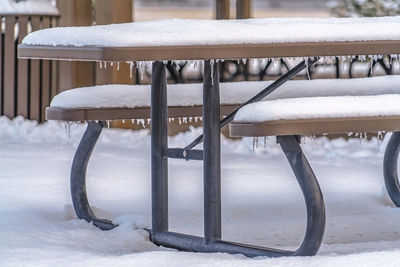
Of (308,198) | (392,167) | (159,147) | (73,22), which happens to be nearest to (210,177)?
(159,147)

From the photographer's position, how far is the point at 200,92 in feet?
14.4

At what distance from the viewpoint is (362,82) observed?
15.1ft

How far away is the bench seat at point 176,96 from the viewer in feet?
13.5

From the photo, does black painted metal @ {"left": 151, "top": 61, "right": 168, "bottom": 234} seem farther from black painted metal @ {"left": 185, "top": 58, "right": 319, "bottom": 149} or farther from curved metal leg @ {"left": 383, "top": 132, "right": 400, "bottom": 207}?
curved metal leg @ {"left": 383, "top": 132, "right": 400, "bottom": 207}

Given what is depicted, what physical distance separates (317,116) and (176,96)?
105 centimetres

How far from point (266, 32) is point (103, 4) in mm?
4926

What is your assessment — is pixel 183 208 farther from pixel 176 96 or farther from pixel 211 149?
pixel 211 149

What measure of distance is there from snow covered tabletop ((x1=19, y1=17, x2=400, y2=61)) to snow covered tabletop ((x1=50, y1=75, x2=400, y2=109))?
52 centimetres

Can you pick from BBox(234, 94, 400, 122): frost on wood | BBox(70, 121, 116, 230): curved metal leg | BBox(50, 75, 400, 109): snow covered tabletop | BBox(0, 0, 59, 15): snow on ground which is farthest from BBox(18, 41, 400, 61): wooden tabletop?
BBox(0, 0, 59, 15): snow on ground

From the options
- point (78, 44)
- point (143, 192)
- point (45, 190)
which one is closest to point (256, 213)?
point (143, 192)

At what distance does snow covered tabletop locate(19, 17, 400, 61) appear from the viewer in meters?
3.29

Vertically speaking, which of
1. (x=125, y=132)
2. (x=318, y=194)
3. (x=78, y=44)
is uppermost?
(x=78, y=44)

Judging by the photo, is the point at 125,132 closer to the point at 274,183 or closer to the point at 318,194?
the point at 274,183

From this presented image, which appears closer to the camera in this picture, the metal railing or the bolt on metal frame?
the bolt on metal frame
